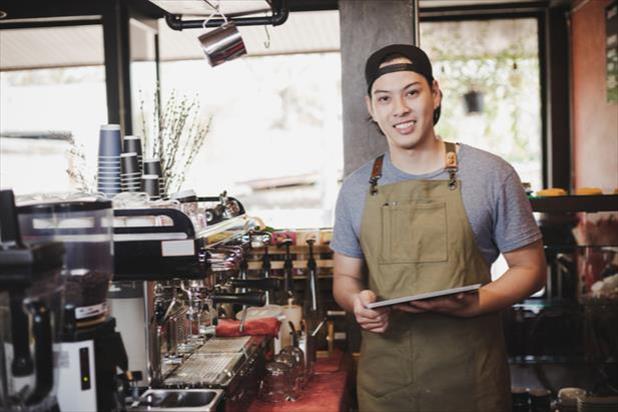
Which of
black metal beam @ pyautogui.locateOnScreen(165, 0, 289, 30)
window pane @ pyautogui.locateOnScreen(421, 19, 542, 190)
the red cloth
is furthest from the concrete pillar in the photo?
window pane @ pyautogui.locateOnScreen(421, 19, 542, 190)

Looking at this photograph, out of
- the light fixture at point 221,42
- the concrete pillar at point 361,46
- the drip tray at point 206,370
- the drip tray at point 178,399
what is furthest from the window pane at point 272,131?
the drip tray at point 178,399

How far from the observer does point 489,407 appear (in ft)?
8.09

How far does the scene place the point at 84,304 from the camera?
1.73m

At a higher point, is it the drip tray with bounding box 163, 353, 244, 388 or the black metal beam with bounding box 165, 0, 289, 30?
the black metal beam with bounding box 165, 0, 289, 30

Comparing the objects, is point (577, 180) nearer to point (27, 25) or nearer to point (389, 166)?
point (389, 166)

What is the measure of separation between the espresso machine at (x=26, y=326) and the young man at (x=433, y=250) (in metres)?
1.10

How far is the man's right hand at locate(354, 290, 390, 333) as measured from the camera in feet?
7.69

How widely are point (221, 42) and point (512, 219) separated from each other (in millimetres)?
1582

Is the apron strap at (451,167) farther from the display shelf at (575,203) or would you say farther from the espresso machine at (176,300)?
the display shelf at (575,203)

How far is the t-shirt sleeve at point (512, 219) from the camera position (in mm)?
2418

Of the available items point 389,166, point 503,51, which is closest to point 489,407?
point 389,166

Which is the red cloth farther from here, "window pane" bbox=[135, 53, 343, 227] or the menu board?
"window pane" bbox=[135, 53, 343, 227]

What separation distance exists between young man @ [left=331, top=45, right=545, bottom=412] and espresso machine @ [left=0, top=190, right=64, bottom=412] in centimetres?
110

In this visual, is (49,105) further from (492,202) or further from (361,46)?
(492,202)
